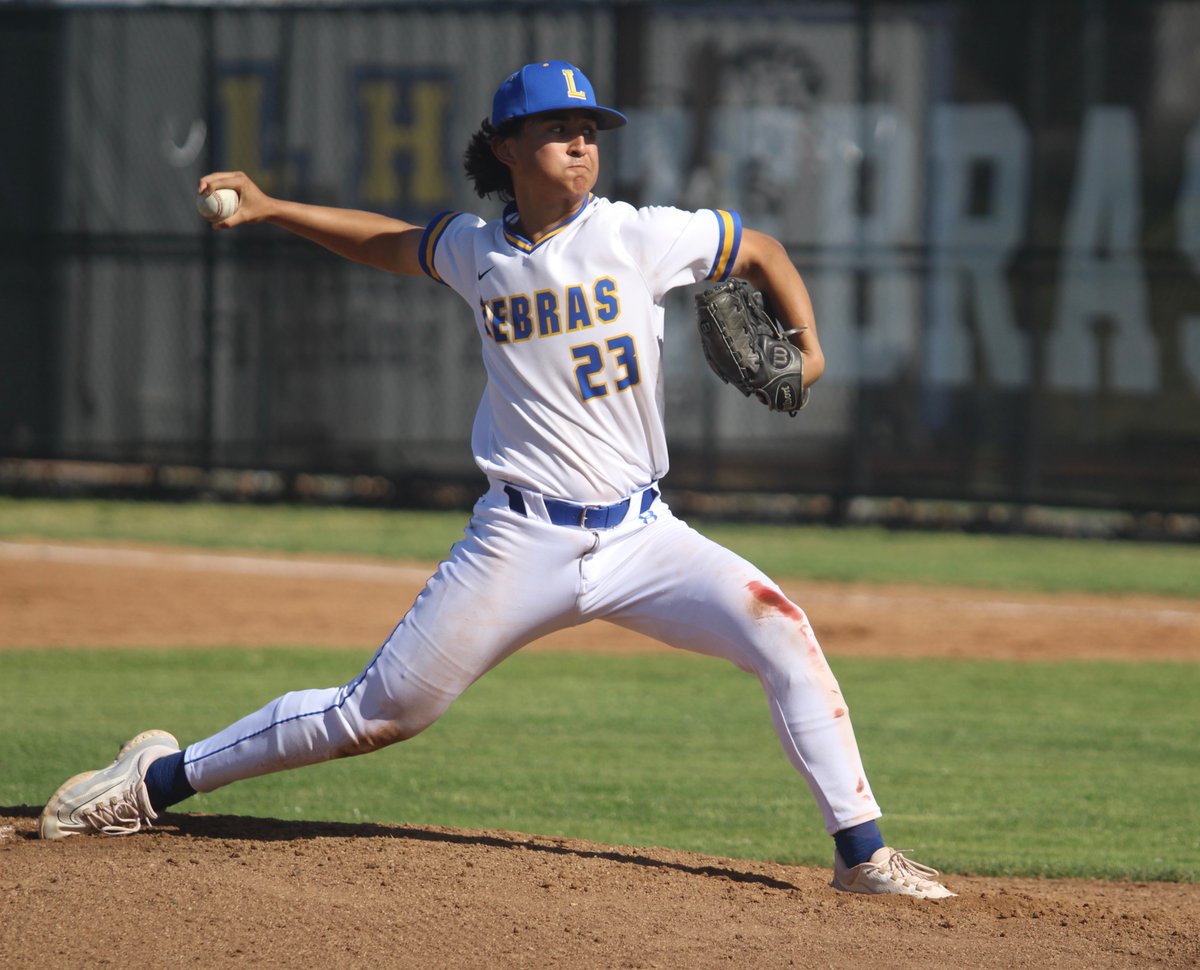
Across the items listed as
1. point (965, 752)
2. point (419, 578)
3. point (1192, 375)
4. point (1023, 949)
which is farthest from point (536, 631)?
point (1192, 375)

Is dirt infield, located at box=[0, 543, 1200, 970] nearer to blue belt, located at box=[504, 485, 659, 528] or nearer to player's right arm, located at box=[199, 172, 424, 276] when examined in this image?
blue belt, located at box=[504, 485, 659, 528]

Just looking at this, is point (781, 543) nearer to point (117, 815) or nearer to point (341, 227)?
point (341, 227)

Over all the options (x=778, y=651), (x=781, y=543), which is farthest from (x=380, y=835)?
(x=781, y=543)

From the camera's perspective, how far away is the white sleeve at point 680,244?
412 cm

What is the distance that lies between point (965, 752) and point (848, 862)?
2.54 metres

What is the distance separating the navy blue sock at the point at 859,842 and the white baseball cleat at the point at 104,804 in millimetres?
1759

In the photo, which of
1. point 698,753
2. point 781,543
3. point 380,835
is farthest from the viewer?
point 781,543

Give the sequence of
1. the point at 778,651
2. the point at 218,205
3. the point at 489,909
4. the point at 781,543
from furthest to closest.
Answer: the point at 781,543
the point at 218,205
the point at 778,651
the point at 489,909

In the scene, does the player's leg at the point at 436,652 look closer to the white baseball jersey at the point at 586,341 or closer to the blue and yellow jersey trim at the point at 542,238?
the white baseball jersey at the point at 586,341

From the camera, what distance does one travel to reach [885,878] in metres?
4.08

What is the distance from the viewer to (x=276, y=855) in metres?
4.19

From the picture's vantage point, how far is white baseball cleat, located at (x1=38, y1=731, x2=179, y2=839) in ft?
14.3

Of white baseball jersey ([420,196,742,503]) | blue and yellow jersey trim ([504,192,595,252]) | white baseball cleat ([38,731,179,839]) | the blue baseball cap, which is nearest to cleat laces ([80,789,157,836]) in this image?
white baseball cleat ([38,731,179,839])

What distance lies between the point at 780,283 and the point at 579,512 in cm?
78
